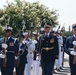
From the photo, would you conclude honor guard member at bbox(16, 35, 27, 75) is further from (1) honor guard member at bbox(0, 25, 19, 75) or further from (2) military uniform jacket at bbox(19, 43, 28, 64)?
(1) honor guard member at bbox(0, 25, 19, 75)

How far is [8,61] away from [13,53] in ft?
0.78

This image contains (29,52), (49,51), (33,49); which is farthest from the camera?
(29,52)

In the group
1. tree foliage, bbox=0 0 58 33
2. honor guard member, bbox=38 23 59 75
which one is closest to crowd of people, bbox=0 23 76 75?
honor guard member, bbox=38 23 59 75

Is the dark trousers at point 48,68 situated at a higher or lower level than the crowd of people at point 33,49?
lower

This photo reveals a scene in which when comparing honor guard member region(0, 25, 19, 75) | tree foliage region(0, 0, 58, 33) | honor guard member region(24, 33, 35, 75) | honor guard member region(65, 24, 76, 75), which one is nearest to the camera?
honor guard member region(65, 24, 76, 75)

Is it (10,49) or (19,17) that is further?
(19,17)

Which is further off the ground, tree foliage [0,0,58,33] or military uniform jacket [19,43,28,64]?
tree foliage [0,0,58,33]

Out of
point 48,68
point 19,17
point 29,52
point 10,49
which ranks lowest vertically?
point 48,68

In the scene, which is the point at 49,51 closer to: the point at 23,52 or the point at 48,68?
the point at 48,68

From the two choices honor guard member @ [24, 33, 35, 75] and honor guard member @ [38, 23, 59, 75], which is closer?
honor guard member @ [38, 23, 59, 75]

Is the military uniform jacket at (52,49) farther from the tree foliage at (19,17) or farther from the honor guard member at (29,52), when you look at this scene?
the tree foliage at (19,17)

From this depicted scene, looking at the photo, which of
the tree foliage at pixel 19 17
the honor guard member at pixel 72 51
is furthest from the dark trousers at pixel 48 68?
the tree foliage at pixel 19 17

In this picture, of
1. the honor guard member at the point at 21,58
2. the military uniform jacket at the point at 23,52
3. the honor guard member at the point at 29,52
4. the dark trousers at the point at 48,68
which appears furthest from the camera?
the honor guard member at the point at 29,52

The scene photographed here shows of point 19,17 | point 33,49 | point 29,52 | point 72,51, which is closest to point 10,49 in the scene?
point 72,51
